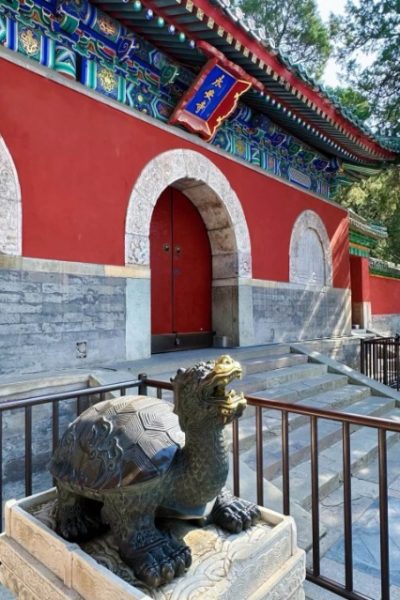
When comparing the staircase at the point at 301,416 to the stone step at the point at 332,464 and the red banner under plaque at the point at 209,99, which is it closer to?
the stone step at the point at 332,464

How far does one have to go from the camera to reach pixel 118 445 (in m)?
1.35

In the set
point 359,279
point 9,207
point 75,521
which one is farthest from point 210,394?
point 359,279

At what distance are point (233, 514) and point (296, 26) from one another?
15.5 m

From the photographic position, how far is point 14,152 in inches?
145

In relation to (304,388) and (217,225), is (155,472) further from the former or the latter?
(217,225)

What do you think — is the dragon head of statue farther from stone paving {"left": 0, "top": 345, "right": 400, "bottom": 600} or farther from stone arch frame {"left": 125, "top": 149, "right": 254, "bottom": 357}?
stone arch frame {"left": 125, "top": 149, "right": 254, "bottom": 357}

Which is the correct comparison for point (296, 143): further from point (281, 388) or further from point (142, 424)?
point (142, 424)

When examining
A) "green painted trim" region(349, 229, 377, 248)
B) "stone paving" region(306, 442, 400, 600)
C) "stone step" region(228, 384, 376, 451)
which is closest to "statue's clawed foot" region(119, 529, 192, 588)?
"stone paving" region(306, 442, 400, 600)

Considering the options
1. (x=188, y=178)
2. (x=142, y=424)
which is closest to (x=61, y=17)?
(x=188, y=178)

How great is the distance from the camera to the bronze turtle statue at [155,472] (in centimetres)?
125

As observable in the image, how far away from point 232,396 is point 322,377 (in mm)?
→ 4751

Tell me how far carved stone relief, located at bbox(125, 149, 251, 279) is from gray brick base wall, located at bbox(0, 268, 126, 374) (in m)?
0.64

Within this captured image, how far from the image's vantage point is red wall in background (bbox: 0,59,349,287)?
3752 mm

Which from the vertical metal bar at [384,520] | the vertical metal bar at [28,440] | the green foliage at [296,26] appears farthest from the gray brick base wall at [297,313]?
the green foliage at [296,26]
